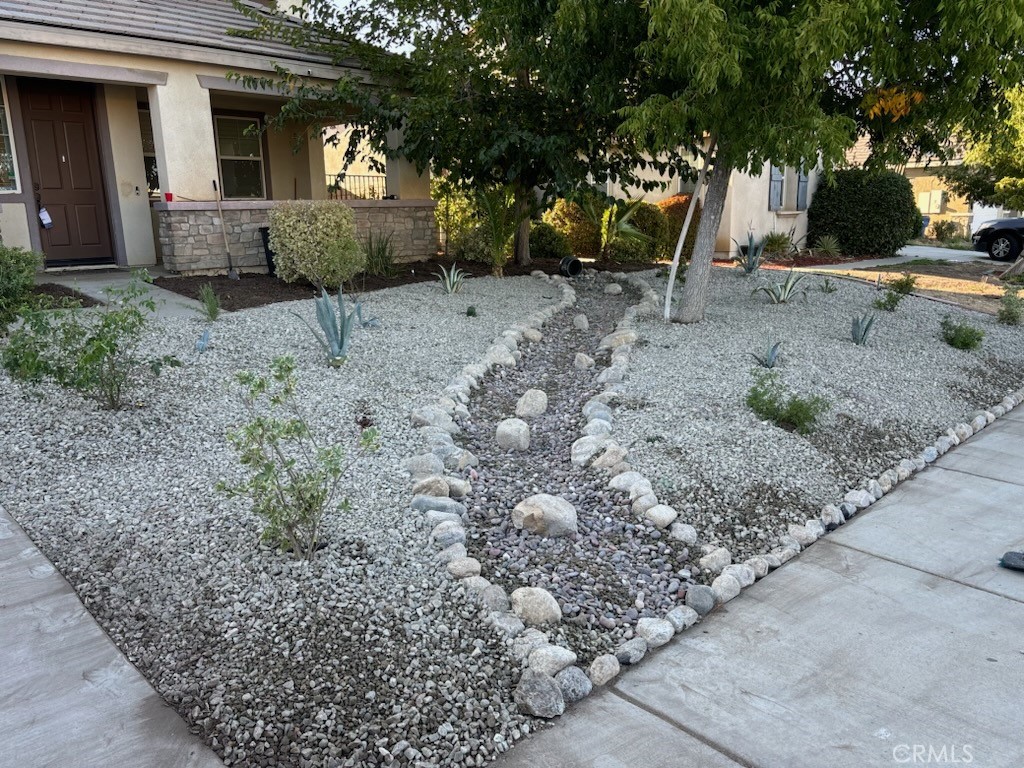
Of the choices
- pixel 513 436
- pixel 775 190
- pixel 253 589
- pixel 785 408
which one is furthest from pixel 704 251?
pixel 775 190

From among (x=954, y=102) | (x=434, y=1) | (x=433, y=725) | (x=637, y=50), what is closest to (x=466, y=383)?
(x=637, y=50)

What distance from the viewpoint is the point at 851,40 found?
510cm

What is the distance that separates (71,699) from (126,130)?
9.88 metres

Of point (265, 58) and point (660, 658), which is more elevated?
point (265, 58)

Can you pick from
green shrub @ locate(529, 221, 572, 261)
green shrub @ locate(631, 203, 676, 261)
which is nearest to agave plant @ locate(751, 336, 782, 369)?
green shrub @ locate(529, 221, 572, 261)

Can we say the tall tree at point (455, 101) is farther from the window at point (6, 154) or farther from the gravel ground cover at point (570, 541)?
the gravel ground cover at point (570, 541)

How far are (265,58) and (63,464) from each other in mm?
7533

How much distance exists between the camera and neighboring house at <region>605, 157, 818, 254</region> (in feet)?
49.3

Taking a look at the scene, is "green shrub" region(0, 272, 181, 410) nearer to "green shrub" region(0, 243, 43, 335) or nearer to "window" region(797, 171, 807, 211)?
"green shrub" region(0, 243, 43, 335)

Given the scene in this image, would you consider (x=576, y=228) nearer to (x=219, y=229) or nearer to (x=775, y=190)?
(x=775, y=190)

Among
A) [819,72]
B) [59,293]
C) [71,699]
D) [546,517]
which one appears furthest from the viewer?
[59,293]

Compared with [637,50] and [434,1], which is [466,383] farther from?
[434,1]

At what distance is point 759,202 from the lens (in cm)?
1555

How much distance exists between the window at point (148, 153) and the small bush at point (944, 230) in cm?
2211
